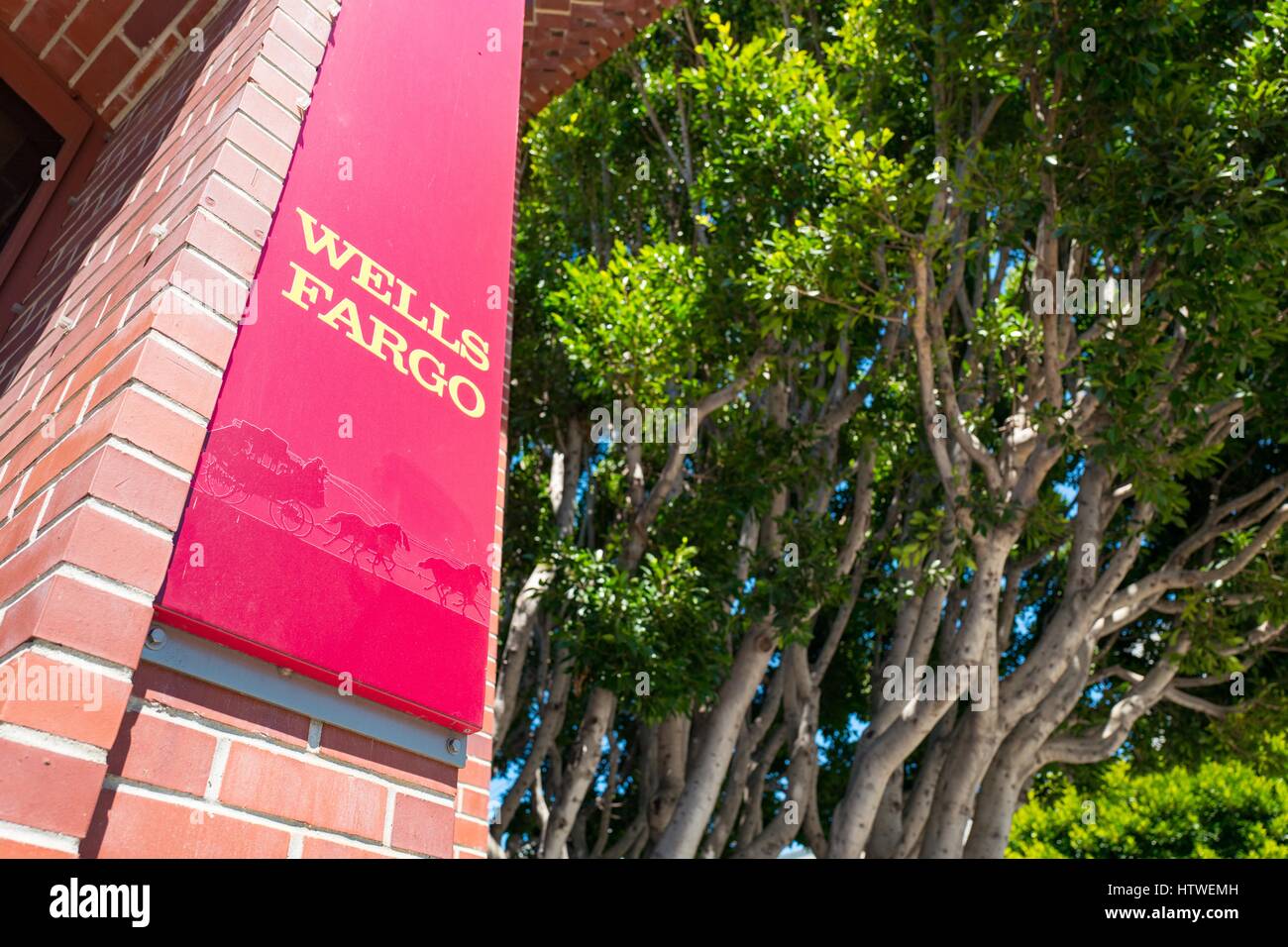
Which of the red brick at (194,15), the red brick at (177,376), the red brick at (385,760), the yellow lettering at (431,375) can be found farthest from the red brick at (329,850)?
the red brick at (194,15)

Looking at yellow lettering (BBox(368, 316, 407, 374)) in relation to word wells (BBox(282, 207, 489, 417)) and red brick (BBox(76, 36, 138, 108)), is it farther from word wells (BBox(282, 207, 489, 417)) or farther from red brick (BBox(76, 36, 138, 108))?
red brick (BBox(76, 36, 138, 108))

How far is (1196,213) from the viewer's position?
622 cm

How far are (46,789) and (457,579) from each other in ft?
3.19

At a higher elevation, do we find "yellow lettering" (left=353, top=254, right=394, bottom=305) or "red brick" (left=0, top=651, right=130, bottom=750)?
"yellow lettering" (left=353, top=254, right=394, bottom=305)

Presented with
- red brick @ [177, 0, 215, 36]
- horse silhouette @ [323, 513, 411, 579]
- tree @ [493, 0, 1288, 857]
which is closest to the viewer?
horse silhouette @ [323, 513, 411, 579]

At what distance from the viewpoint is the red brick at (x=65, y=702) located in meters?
1.39

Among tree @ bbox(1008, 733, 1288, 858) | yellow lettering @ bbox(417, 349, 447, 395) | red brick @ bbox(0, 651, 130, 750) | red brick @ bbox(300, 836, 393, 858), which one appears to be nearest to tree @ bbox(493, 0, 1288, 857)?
→ yellow lettering @ bbox(417, 349, 447, 395)

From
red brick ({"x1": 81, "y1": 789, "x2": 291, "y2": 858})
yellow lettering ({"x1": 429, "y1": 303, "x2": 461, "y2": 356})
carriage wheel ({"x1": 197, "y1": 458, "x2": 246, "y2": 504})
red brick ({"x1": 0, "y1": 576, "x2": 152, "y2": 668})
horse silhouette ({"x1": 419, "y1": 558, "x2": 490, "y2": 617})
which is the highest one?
yellow lettering ({"x1": 429, "y1": 303, "x2": 461, "y2": 356})

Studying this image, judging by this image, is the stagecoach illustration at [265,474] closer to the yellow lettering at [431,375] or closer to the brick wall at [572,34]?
the yellow lettering at [431,375]

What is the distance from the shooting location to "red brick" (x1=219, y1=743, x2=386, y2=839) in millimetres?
1686

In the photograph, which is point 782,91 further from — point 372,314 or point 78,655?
point 78,655

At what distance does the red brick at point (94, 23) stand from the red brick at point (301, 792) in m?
2.71

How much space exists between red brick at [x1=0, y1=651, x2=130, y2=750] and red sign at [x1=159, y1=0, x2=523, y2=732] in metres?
0.17
